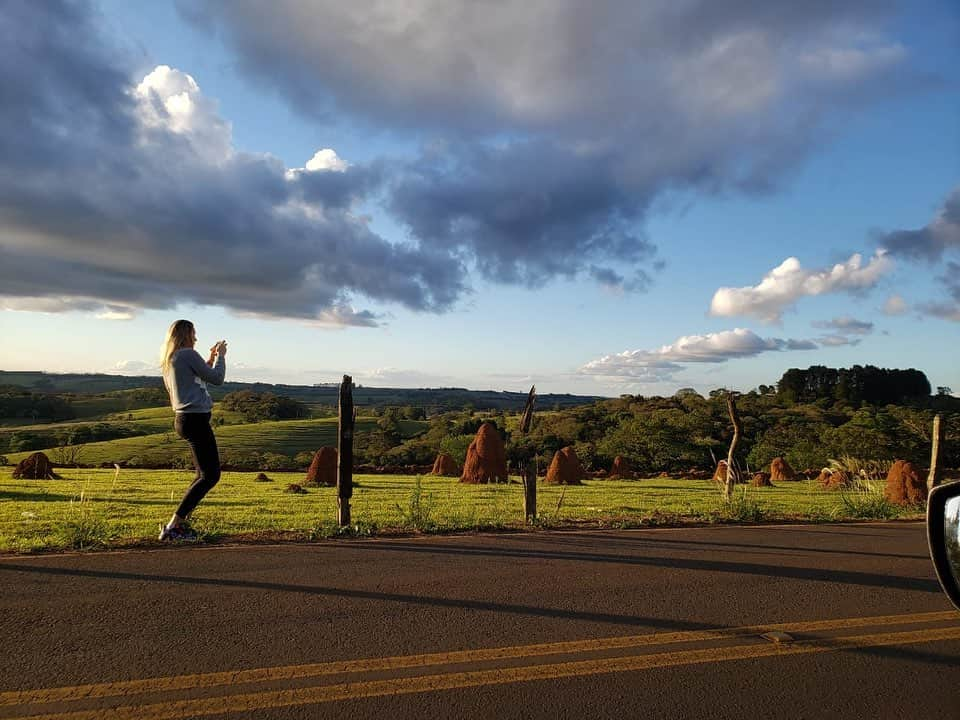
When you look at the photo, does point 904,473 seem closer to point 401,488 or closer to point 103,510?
point 401,488

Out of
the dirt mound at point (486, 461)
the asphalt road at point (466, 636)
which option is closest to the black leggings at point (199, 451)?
the asphalt road at point (466, 636)

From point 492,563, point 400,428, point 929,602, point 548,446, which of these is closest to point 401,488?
point 492,563

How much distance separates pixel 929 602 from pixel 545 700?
4.00 m

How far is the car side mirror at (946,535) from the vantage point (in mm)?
2227

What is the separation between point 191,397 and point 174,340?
67 centimetres

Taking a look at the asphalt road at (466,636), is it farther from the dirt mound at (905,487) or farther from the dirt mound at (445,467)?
the dirt mound at (445,467)

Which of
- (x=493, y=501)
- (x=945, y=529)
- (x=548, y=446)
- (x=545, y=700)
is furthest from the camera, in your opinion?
(x=548, y=446)

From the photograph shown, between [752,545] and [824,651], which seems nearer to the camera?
[824,651]

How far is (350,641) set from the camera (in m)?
4.46

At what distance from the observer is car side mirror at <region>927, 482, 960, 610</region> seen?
7.30 ft

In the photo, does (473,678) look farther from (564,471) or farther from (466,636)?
(564,471)

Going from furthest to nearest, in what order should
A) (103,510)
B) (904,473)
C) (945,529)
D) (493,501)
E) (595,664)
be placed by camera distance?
(904,473)
(493,501)
(103,510)
(595,664)
(945,529)

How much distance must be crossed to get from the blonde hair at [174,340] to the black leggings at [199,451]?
0.61 metres

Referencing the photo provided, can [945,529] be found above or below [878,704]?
above
